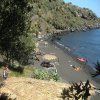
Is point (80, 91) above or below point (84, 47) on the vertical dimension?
above

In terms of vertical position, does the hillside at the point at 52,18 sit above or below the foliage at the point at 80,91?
below

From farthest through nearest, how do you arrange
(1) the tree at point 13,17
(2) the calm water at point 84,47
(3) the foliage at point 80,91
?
(2) the calm water at point 84,47
(1) the tree at point 13,17
(3) the foliage at point 80,91

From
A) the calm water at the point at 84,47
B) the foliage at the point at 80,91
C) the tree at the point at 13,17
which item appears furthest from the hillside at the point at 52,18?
the foliage at the point at 80,91

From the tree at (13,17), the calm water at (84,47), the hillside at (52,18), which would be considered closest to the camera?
the tree at (13,17)

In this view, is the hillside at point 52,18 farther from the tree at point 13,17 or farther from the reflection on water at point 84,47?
the tree at point 13,17

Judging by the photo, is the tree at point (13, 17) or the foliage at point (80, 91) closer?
the foliage at point (80, 91)

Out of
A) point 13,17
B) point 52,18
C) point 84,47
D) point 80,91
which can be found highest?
point 13,17

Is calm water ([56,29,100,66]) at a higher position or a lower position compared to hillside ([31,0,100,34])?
lower

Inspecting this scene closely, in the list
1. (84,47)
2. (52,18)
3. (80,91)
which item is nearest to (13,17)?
(80,91)

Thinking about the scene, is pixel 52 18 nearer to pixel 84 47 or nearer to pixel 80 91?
pixel 84 47

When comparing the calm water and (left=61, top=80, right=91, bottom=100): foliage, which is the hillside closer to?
the calm water

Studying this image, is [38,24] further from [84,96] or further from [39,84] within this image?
[84,96]

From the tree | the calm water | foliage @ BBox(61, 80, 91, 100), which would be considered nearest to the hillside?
the calm water

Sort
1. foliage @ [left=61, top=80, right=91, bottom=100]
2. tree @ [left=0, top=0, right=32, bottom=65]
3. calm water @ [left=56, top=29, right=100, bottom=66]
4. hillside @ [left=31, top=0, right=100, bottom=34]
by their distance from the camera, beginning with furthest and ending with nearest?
1. hillside @ [left=31, top=0, right=100, bottom=34]
2. calm water @ [left=56, top=29, right=100, bottom=66]
3. tree @ [left=0, top=0, right=32, bottom=65]
4. foliage @ [left=61, top=80, right=91, bottom=100]
